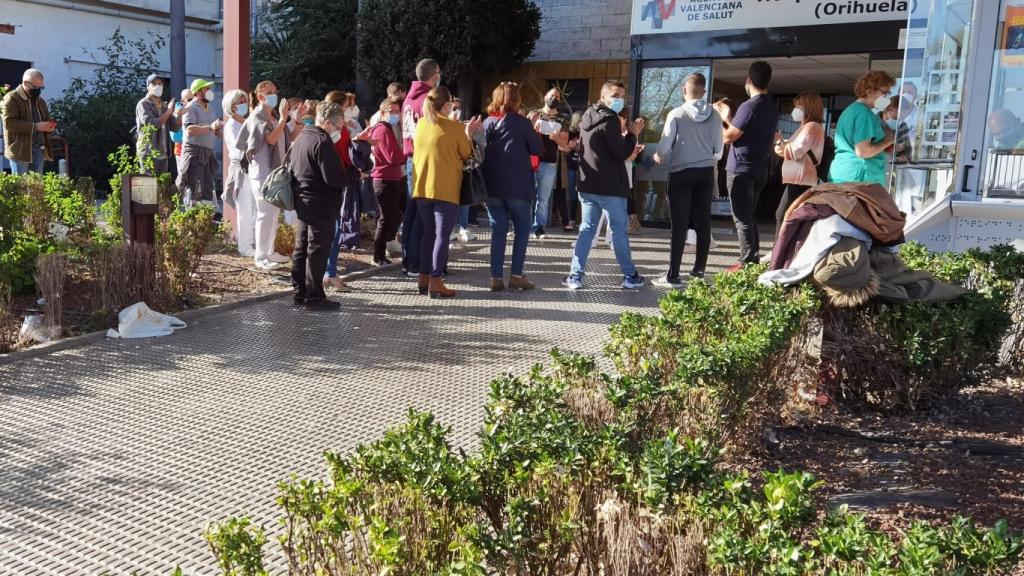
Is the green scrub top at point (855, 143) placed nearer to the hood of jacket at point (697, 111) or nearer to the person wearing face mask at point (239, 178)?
the hood of jacket at point (697, 111)

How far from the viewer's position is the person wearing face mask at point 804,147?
8.26 meters

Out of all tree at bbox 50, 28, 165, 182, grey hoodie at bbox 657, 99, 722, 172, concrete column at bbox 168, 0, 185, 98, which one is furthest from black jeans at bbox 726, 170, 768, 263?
tree at bbox 50, 28, 165, 182

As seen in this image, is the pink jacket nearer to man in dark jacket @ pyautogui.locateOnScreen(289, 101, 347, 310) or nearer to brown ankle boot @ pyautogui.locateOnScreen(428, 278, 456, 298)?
brown ankle boot @ pyautogui.locateOnScreen(428, 278, 456, 298)

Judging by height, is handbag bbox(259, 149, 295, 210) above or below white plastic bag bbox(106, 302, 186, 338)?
above

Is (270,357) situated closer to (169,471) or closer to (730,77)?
(169,471)

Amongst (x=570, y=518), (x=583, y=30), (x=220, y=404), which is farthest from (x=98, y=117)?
(x=570, y=518)

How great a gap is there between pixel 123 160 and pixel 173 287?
1.55 m

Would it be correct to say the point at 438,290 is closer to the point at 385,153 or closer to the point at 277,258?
the point at 385,153

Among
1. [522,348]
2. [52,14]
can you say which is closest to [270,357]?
[522,348]

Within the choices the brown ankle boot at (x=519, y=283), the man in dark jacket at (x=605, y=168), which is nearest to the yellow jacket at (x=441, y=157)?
the brown ankle boot at (x=519, y=283)

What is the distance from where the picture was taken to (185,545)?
3311 mm

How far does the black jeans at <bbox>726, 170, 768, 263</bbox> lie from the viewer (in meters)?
8.71

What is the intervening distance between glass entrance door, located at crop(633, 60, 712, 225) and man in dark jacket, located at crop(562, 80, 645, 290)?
19.6 feet

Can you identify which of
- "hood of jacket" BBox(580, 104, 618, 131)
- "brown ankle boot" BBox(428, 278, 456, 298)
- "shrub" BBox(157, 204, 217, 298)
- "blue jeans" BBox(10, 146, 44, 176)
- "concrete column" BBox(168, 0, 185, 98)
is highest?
"concrete column" BBox(168, 0, 185, 98)
